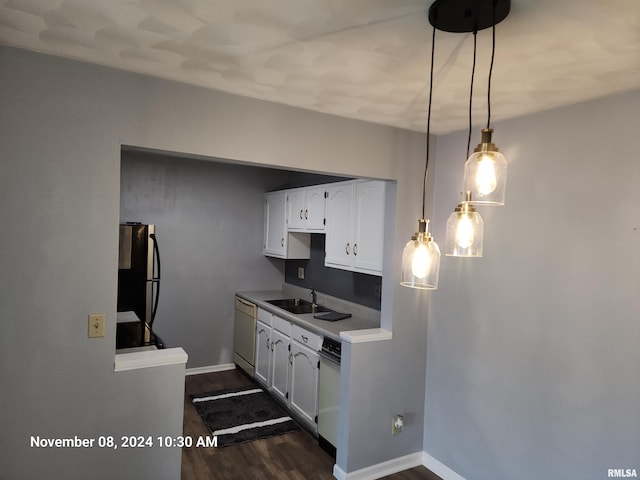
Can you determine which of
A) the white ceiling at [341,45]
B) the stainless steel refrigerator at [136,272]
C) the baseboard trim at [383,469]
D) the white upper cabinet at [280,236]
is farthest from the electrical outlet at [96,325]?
the white upper cabinet at [280,236]

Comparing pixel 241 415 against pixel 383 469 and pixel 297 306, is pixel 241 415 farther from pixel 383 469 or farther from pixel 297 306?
pixel 383 469

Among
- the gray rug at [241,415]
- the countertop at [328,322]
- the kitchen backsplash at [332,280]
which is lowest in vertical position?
the gray rug at [241,415]

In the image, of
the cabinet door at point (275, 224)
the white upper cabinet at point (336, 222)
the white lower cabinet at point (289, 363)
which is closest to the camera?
the white upper cabinet at point (336, 222)

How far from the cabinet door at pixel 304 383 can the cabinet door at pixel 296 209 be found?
49.3 inches

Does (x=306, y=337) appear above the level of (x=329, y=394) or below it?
above

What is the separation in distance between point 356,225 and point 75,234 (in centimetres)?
205

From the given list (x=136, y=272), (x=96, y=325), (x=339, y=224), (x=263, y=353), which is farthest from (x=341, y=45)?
(x=263, y=353)

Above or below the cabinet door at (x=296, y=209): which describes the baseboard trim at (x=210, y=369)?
below

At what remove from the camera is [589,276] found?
213cm

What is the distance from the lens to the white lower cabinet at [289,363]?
3385 millimetres

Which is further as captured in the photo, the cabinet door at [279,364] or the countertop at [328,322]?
the cabinet door at [279,364]

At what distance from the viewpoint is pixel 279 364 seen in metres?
3.93

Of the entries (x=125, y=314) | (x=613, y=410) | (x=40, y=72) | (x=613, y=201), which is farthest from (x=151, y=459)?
(x=613, y=201)

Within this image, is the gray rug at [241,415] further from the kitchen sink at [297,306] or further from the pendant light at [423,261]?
the pendant light at [423,261]
